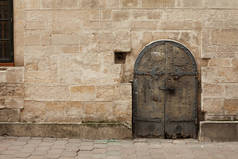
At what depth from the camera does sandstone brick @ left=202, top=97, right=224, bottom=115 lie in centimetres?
471

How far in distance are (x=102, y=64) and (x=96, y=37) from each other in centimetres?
47

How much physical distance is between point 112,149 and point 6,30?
284cm

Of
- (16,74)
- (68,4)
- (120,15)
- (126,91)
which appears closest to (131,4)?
(120,15)

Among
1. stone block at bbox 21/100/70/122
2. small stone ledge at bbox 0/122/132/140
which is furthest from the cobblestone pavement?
stone block at bbox 21/100/70/122

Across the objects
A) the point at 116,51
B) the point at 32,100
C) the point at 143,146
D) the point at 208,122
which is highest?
the point at 116,51

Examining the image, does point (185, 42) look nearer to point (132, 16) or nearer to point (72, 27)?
point (132, 16)

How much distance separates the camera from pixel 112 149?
427cm

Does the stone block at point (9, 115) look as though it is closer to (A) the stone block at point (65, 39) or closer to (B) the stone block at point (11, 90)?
(B) the stone block at point (11, 90)

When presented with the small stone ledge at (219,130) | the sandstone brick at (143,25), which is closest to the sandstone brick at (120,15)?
the sandstone brick at (143,25)

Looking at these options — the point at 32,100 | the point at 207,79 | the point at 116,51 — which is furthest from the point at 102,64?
the point at 207,79

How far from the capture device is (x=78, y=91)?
15.6ft

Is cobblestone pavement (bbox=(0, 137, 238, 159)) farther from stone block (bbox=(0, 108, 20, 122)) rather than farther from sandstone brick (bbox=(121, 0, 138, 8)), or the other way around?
sandstone brick (bbox=(121, 0, 138, 8))

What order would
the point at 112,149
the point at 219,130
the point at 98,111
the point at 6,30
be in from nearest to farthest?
the point at 112,149, the point at 219,130, the point at 98,111, the point at 6,30

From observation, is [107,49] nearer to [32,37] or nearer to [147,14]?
[147,14]
